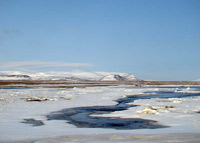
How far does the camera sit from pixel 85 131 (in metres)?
10.9

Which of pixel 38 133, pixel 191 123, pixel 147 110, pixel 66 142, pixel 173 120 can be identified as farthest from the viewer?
pixel 147 110

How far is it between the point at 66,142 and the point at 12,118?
627cm

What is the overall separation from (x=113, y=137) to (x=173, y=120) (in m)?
4.94

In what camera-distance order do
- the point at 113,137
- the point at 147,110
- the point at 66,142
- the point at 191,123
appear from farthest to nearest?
the point at 147,110 → the point at 191,123 → the point at 113,137 → the point at 66,142

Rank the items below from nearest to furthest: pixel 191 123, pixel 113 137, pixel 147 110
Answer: pixel 113 137 → pixel 191 123 → pixel 147 110

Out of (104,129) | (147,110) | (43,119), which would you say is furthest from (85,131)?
(147,110)

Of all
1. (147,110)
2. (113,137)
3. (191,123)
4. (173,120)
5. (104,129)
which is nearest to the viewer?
(113,137)

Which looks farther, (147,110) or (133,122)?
(147,110)

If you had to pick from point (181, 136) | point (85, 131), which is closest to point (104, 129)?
point (85, 131)

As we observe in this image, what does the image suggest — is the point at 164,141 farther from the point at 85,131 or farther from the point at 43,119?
the point at 43,119

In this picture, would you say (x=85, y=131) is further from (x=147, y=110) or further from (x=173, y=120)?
(x=147, y=110)

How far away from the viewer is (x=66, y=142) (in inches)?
347

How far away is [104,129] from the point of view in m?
11.3

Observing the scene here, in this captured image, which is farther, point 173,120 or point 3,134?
point 173,120
